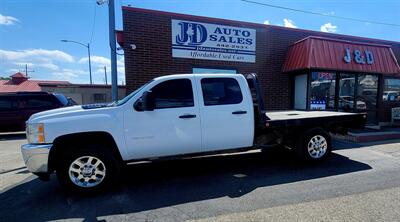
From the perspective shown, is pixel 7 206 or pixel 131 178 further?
pixel 131 178

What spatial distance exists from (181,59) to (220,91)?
5210 millimetres

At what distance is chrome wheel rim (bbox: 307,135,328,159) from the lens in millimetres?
5742

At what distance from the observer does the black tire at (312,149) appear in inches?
222

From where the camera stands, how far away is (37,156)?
4.02 meters

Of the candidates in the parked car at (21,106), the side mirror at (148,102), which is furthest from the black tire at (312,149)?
the parked car at (21,106)

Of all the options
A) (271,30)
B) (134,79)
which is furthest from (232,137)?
(271,30)

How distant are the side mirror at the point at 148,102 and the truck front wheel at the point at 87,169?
101 cm

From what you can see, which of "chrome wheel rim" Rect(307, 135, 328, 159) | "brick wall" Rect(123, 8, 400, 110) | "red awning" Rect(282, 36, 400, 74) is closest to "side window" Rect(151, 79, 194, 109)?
"chrome wheel rim" Rect(307, 135, 328, 159)

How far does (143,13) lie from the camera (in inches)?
364

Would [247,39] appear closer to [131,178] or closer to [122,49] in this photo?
[122,49]

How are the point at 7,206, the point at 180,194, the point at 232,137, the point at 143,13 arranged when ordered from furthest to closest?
1. the point at 143,13
2. the point at 232,137
3. the point at 180,194
4. the point at 7,206

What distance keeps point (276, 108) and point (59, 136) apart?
30.1 ft

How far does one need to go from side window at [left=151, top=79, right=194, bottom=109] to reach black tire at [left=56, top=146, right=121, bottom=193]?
1240 millimetres

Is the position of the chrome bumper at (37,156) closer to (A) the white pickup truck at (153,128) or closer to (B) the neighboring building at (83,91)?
(A) the white pickup truck at (153,128)
